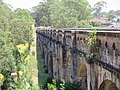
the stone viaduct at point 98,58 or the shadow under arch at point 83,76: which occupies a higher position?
the stone viaduct at point 98,58

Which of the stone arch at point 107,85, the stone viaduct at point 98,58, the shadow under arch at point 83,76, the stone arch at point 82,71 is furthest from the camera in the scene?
the shadow under arch at point 83,76

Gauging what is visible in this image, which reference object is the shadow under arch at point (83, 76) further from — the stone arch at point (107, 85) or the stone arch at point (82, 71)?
the stone arch at point (107, 85)

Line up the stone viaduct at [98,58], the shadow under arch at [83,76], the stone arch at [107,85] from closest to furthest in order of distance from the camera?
the stone viaduct at [98,58]
the stone arch at [107,85]
the shadow under arch at [83,76]

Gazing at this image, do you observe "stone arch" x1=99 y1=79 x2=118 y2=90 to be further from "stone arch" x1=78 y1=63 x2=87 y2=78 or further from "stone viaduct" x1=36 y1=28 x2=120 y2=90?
"stone arch" x1=78 y1=63 x2=87 y2=78

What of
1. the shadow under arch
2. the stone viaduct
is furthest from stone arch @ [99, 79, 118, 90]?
the shadow under arch

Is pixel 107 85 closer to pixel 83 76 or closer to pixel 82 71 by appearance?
pixel 82 71

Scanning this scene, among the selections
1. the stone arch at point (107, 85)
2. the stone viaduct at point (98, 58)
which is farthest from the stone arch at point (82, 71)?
the stone arch at point (107, 85)


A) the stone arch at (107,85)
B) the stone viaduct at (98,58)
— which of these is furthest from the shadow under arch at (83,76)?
the stone arch at (107,85)

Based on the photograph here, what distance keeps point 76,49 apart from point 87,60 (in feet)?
8.33

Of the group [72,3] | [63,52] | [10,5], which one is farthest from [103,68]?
[72,3]

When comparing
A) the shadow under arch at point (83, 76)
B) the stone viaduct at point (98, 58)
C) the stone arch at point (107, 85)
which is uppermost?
the stone viaduct at point (98, 58)

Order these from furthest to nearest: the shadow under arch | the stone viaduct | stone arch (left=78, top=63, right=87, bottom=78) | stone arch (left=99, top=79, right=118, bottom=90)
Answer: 1. the shadow under arch
2. stone arch (left=78, top=63, right=87, bottom=78)
3. stone arch (left=99, top=79, right=118, bottom=90)
4. the stone viaduct

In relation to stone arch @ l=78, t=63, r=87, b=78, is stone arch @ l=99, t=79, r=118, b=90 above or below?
above

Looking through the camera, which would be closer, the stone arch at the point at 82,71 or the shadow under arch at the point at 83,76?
the stone arch at the point at 82,71
